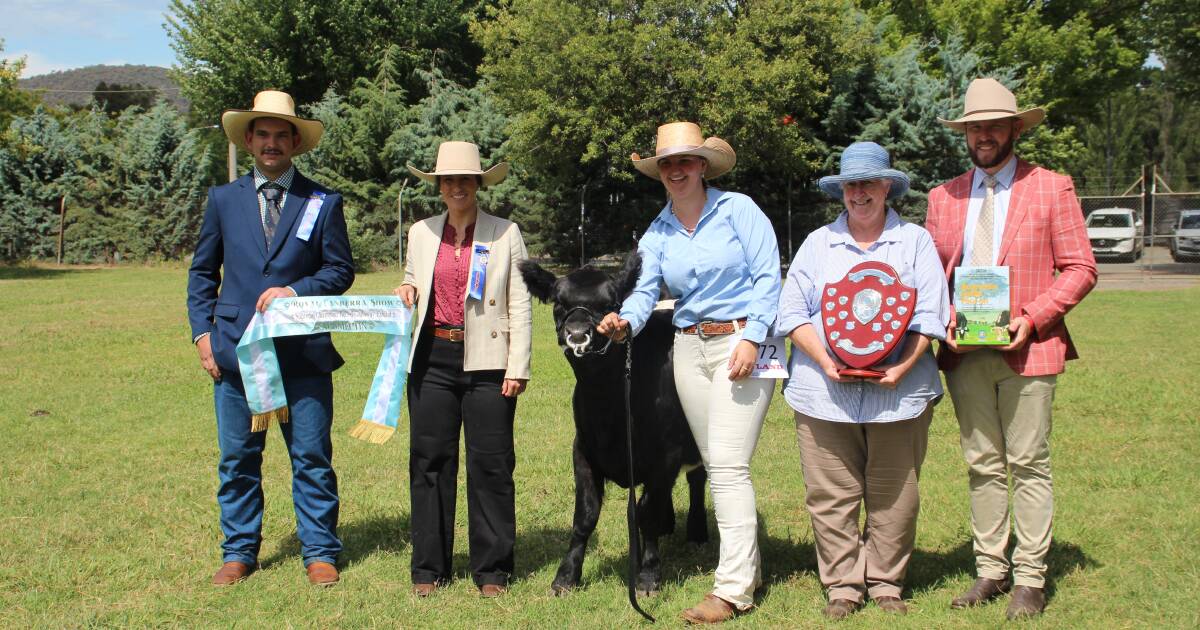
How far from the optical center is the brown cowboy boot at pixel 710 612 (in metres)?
4.47

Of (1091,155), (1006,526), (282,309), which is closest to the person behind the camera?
(1006,526)

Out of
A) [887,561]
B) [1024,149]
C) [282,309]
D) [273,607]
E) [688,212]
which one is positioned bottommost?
[273,607]

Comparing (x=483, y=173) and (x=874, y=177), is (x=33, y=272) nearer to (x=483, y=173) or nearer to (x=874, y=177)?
(x=483, y=173)

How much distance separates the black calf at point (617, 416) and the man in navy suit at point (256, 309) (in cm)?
125

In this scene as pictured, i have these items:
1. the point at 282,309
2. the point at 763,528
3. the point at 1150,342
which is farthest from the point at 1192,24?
the point at 282,309

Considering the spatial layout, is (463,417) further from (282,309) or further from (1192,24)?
(1192,24)

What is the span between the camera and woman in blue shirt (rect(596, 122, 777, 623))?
453cm

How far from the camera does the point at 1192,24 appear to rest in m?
27.6

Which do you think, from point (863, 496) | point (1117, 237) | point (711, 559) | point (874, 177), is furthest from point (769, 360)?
point (1117, 237)

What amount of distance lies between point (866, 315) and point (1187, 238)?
31.9m

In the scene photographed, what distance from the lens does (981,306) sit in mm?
4328

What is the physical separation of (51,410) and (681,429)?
7.45 meters

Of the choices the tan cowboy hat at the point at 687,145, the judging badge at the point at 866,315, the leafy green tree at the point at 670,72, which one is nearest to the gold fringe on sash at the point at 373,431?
the tan cowboy hat at the point at 687,145

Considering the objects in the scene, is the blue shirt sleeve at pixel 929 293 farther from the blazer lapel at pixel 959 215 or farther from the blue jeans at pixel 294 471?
the blue jeans at pixel 294 471
